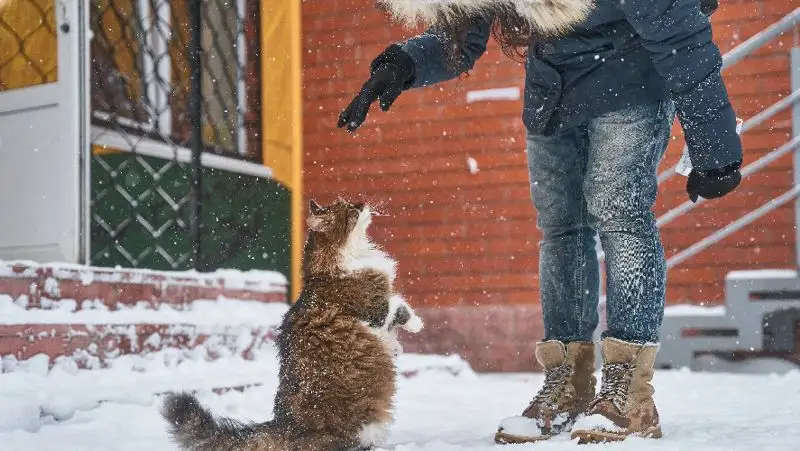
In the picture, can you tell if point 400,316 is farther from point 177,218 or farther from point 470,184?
point 470,184

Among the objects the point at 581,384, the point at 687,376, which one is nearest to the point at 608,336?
the point at 581,384

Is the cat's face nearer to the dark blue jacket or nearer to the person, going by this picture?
the person

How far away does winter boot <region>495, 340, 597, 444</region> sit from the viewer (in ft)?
7.77

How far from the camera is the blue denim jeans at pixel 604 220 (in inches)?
91.4

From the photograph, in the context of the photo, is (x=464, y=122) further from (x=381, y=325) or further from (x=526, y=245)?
(x=381, y=325)

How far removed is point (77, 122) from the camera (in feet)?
13.1

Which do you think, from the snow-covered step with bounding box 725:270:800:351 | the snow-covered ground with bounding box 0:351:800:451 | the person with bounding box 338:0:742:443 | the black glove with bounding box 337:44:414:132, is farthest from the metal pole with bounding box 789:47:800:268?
the black glove with bounding box 337:44:414:132

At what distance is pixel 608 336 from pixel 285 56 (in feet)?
13.4

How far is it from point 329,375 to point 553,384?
2.54 ft

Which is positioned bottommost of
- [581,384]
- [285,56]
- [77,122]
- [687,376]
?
[687,376]

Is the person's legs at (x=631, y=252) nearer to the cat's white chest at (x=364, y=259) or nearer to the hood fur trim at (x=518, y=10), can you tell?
the hood fur trim at (x=518, y=10)

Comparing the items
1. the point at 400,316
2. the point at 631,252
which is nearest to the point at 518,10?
the point at 631,252

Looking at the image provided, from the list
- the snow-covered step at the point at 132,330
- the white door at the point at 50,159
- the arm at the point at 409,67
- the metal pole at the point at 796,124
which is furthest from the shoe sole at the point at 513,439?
the metal pole at the point at 796,124

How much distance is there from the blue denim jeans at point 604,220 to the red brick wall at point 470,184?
11.9 ft
